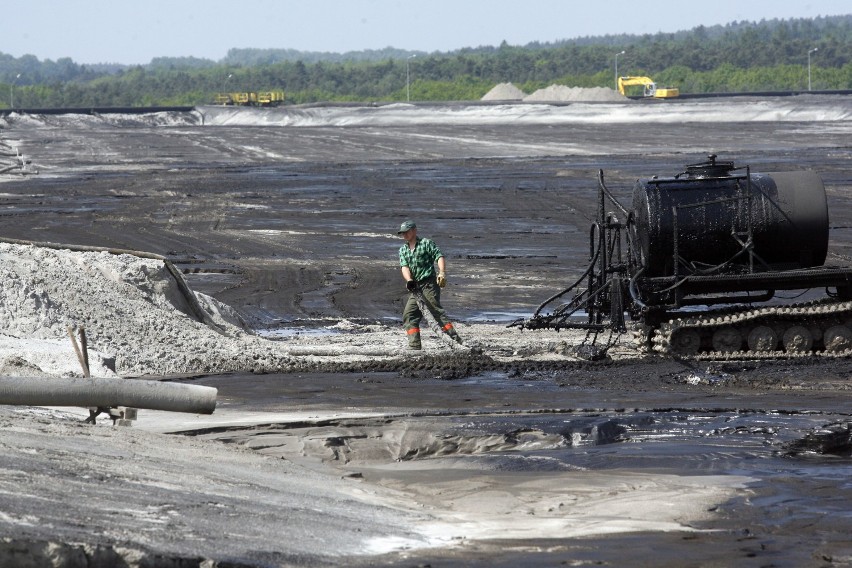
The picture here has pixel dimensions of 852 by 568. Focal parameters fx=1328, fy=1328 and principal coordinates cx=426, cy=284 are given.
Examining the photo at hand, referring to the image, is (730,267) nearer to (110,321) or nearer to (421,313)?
(421,313)

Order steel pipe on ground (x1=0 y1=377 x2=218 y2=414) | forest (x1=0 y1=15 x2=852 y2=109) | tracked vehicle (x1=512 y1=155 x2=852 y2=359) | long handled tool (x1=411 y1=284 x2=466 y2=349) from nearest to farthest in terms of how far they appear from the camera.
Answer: steel pipe on ground (x1=0 y1=377 x2=218 y2=414) → long handled tool (x1=411 y1=284 x2=466 y2=349) → tracked vehicle (x1=512 y1=155 x2=852 y2=359) → forest (x1=0 y1=15 x2=852 y2=109)

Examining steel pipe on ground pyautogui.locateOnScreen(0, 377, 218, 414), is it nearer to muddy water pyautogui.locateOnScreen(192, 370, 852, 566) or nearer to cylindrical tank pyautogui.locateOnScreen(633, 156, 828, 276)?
muddy water pyautogui.locateOnScreen(192, 370, 852, 566)

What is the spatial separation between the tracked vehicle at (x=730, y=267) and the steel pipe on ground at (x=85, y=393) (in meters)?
6.22

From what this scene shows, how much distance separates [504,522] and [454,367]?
599 cm

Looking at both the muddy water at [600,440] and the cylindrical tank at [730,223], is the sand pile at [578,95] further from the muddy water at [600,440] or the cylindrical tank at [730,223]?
the muddy water at [600,440]

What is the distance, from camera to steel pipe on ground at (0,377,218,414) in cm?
1045

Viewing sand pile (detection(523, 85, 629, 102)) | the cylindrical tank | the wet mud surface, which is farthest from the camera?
sand pile (detection(523, 85, 629, 102))

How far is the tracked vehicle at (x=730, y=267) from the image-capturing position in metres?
15.5

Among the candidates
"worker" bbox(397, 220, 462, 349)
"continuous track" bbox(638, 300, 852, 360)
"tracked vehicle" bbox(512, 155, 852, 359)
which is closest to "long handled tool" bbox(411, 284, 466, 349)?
"worker" bbox(397, 220, 462, 349)

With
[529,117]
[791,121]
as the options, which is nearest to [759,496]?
[791,121]

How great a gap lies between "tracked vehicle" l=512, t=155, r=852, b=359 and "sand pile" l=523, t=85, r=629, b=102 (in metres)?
81.2

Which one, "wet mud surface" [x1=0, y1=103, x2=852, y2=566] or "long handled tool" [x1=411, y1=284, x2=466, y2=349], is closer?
"wet mud surface" [x1=0, y1=103, x2=852, y2=566]

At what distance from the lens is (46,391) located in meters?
10.4

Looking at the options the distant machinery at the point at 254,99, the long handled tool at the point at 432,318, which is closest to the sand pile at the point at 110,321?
the long handled tool at the point at 432,318
